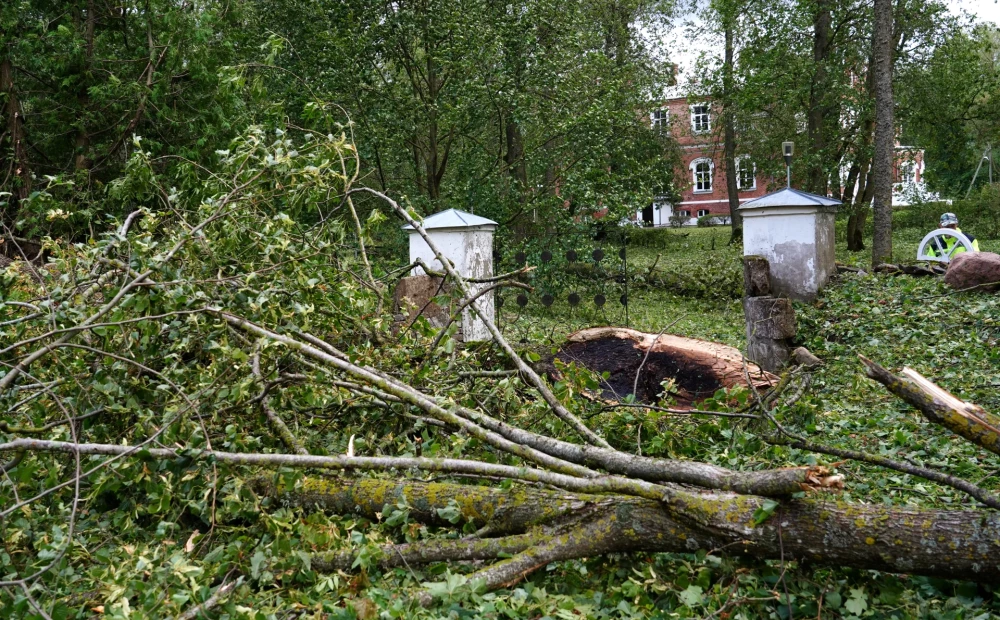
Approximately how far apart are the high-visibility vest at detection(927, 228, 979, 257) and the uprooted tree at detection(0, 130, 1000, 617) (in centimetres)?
815

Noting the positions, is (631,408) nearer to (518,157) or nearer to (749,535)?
(749,535)

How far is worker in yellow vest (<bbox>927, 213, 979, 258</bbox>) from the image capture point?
12102mm

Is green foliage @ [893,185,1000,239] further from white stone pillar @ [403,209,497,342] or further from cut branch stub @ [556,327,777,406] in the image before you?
cut branch stub @ [556,327,777,406]

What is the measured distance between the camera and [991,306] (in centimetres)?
710

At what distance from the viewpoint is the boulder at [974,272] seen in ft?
25.4

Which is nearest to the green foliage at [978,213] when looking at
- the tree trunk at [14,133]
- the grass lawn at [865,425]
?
the grass lawn at [865,425]

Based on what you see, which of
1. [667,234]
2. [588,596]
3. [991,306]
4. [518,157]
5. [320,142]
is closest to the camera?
[588,596]

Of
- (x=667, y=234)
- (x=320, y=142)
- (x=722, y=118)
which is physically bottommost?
(x=667, y=234)

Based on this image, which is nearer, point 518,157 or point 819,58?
point 518,157

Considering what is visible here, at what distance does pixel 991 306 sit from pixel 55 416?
23.9ft

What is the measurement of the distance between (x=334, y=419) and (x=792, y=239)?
6319 mm

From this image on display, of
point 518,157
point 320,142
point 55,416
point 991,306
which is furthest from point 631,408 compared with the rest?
point 518,157

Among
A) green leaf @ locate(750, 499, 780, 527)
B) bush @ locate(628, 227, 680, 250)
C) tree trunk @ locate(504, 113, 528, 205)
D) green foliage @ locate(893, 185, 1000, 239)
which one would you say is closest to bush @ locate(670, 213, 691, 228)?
bush @ locate(628, 227, 680, 250)

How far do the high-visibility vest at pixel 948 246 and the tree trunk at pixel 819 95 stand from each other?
5.37m
